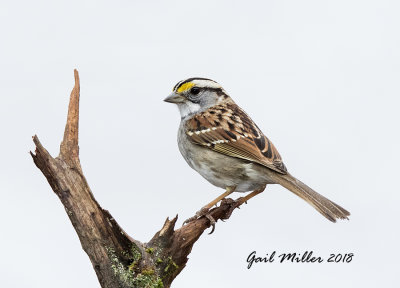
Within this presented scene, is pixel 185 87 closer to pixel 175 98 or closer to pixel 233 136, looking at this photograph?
pixel 175 98

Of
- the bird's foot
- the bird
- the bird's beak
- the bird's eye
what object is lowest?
the bird's foot

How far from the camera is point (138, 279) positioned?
603cm

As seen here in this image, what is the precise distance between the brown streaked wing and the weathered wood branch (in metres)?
1.53

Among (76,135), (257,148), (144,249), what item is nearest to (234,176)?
(257,148)

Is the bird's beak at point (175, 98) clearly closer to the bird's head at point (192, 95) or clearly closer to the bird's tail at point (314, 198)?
the bird's head at point (192, 95)

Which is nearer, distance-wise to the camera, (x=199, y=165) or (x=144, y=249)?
(x=144, y=249)

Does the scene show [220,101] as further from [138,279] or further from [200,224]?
[138,279]

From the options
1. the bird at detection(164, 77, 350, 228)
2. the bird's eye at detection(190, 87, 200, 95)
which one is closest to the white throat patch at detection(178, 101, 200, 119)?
the bird at detection(164, 77, 350, 228)

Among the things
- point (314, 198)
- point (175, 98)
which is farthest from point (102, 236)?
point (175, 98)

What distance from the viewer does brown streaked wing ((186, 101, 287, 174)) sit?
7109mm

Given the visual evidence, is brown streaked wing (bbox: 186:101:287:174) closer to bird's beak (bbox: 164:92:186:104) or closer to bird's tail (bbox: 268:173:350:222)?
bird's tail (bbox: 268:173:350:222)

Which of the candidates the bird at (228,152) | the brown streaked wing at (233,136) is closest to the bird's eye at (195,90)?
the bird at (228,152)

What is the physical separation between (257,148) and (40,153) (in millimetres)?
2758

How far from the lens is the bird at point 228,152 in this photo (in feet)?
22.7
